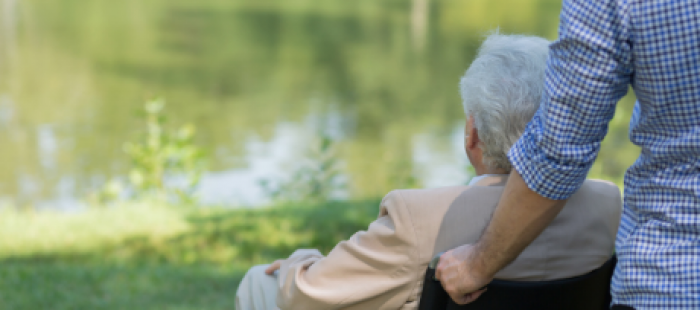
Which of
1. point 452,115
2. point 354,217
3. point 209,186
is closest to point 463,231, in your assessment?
point 354,217

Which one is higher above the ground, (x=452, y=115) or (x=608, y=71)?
(x=608, y=71)

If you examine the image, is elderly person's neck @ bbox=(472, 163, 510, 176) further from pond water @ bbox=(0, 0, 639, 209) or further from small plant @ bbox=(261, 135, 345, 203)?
small plant @ bbox=(261, 135, 345, 203)

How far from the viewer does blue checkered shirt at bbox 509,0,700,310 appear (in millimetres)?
1098

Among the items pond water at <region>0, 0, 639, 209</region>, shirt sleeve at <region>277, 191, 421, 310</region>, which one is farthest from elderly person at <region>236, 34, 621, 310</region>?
pond water at <region>0, 0, 639, 209</region>

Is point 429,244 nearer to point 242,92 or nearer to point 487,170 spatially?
point 487,170

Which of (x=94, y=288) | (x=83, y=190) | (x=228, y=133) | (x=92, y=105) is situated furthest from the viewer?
(x=92, y=105)

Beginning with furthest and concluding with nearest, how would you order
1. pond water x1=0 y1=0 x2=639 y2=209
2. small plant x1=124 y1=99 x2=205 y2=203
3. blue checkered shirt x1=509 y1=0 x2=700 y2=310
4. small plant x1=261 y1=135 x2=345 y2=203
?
pond water x1=0 y1=0 x2=639 y2=209 < small plant x1=124 y1=99 x2=205 y2=203 < small plant x1=261 y1=135 x2=345 y2=203 < blue checkered shirt x1=509 y1=0 x2=700 y2=310

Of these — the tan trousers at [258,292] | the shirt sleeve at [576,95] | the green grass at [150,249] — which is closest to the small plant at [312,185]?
the green grass at [150,249]

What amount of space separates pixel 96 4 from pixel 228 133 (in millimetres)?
13402

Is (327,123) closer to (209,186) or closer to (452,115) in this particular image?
(452,115)

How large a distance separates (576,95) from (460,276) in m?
0.45

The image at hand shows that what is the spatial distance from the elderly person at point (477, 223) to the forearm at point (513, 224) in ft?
0.48

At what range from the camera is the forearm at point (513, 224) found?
1.30 meters

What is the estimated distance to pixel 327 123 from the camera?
9375mm
